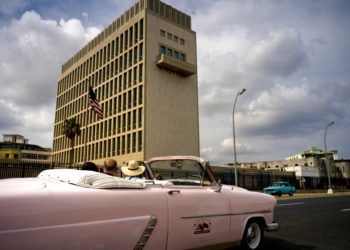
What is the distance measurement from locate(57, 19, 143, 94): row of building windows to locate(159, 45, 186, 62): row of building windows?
334cm

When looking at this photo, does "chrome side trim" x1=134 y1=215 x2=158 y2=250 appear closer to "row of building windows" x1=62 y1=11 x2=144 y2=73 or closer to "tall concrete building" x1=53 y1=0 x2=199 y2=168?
"tall concrete building" x1=53 y1=0 x2=199 y2=168

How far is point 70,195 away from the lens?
301cm

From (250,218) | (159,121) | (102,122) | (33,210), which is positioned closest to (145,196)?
(33,210)

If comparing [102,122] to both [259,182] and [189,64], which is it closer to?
[189,64]

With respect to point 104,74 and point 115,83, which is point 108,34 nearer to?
point 104,74

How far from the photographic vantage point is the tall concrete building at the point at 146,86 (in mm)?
47500

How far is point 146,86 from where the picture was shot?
47156 mm

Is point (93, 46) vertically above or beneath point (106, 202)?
above

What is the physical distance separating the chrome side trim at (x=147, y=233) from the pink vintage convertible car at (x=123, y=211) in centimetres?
1

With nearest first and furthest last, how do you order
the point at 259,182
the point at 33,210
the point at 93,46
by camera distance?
the point at 33,210, the point at 259,182, the point at 93,46

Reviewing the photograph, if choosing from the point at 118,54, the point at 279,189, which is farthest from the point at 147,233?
the point at 118,54

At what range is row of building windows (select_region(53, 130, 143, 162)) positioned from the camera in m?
47.1

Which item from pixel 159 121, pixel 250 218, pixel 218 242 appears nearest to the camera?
pixel 218 242

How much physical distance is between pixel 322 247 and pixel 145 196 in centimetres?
371
